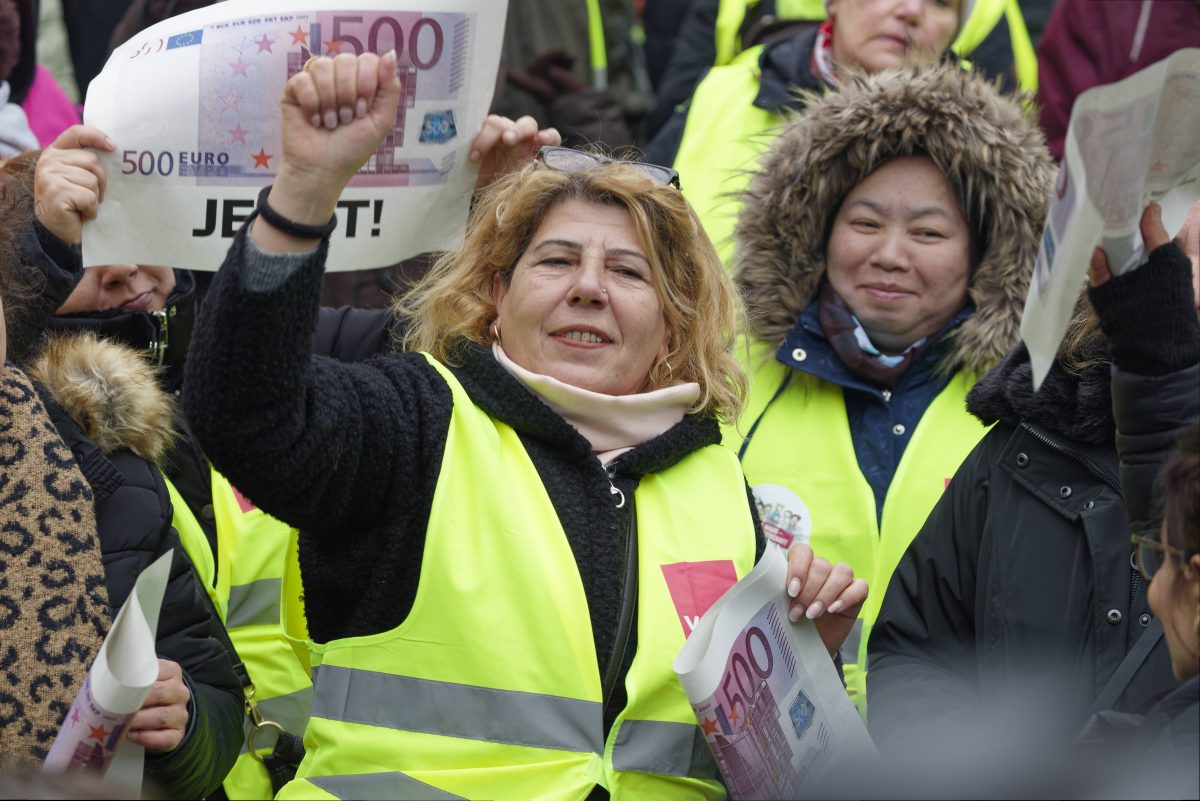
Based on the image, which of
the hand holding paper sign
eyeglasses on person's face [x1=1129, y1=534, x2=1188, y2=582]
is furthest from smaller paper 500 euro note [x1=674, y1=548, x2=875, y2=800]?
the hand holding paper sign

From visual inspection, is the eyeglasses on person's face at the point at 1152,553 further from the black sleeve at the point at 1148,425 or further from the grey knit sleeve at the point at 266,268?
the grey knit sleeve at the point at 266,268

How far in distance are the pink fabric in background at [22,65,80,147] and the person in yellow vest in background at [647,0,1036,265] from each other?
6.35 feet

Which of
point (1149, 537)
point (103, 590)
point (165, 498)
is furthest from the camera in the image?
point (165, 498)

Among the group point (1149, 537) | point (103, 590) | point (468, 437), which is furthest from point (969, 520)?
point (103, 590)

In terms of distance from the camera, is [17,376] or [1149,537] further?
[17,376]

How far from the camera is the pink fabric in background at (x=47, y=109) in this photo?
5461mm

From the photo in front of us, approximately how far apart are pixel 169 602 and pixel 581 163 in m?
1.23

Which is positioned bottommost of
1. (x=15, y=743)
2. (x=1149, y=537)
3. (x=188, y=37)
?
(x=15, y=743)

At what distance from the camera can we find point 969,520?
3.39 m

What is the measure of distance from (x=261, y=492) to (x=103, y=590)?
466 millimetres

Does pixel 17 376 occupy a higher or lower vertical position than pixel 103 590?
higher

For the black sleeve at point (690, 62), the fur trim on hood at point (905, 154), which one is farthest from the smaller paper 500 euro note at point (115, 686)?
the black sleeve at point (690, 62)

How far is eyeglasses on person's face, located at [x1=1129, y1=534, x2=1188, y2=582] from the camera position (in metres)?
2.41

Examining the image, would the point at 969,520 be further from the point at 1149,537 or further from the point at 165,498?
the point at 165,498
